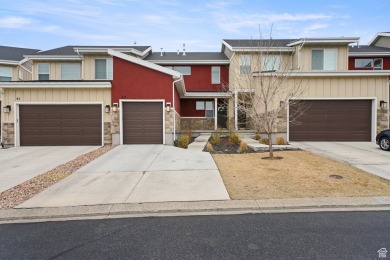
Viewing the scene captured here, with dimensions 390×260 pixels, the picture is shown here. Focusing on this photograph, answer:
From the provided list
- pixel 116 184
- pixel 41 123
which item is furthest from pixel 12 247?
pixel 41 123

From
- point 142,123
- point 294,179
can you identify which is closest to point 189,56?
point 142,123

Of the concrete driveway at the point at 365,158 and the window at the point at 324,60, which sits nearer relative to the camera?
the concrete driveway at the point at 365,158

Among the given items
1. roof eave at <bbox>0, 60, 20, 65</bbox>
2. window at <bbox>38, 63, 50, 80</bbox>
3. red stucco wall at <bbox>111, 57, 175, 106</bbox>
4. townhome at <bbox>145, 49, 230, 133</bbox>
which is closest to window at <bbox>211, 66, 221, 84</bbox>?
townhome at <bbox>145, 49, 230, 133</bbox>

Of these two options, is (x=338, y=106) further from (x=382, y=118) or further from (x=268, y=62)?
(x=268, y=62)

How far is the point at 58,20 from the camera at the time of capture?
15914mm

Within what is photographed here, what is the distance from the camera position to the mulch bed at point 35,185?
532 cm

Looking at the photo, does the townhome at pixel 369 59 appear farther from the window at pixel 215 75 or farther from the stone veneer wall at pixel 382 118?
the window at pixel 215 75

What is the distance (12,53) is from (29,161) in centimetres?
2074

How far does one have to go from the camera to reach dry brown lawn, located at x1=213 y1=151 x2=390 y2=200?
217 inches

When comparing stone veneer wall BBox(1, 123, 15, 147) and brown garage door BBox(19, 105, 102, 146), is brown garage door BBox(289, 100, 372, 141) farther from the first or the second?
stone veneer wall BBox(1, 123, 15, 147)

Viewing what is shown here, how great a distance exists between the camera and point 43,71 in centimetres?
2045

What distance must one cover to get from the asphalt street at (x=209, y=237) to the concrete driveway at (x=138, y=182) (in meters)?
0.98

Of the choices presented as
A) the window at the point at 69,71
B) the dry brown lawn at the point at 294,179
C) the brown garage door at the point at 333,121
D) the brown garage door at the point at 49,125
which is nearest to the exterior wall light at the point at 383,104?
the brown garage door at the point at 333,121

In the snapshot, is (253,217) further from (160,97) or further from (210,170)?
(160,97)
